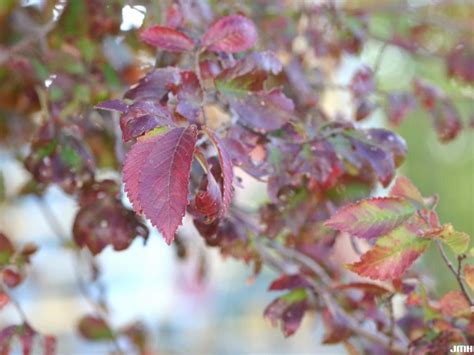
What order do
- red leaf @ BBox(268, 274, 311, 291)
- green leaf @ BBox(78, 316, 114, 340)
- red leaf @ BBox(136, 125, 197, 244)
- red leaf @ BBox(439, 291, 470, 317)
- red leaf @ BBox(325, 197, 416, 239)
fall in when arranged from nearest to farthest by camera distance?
red leaf @ BBox(136, 125, 197, 244), red leaf @ BBox(325, 197, 416, 239), red leaf @ BBox(439, 291, 470, 317), red leaf @ BBox(268, 274, 311, 291), green leaf @ BBox(78, 316, 114, 340)

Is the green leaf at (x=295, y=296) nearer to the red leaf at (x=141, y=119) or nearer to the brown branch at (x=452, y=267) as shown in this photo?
the brown branch at (x=452, y=267)

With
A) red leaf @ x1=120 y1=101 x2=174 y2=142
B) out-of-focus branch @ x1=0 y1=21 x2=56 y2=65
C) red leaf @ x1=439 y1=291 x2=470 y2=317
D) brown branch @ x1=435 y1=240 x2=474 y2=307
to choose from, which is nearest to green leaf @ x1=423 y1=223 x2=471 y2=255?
brown branch @ x1=435 y1=240 x2=474 y2=307

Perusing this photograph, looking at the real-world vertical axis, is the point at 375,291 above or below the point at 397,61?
above

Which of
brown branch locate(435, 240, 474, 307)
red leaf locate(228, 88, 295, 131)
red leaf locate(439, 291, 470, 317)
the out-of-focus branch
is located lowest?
the out-of-focus branch

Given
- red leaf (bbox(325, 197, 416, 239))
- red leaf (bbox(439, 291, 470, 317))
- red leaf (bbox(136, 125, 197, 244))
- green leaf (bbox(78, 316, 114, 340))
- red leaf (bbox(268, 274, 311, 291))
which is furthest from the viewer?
green leaf (bbox(78, 316, 114, 340))

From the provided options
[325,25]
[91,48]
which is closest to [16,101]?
[91,48]

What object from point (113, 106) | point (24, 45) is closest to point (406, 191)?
point (113, 106)

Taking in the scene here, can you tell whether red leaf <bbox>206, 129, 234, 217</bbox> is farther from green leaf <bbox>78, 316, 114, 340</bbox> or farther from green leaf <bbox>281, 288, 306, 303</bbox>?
green leaf <bbox>78, 316, 114, 340</bbox>

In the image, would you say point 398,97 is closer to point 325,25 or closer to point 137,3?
point 325,25

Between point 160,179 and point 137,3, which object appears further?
point 137,3
